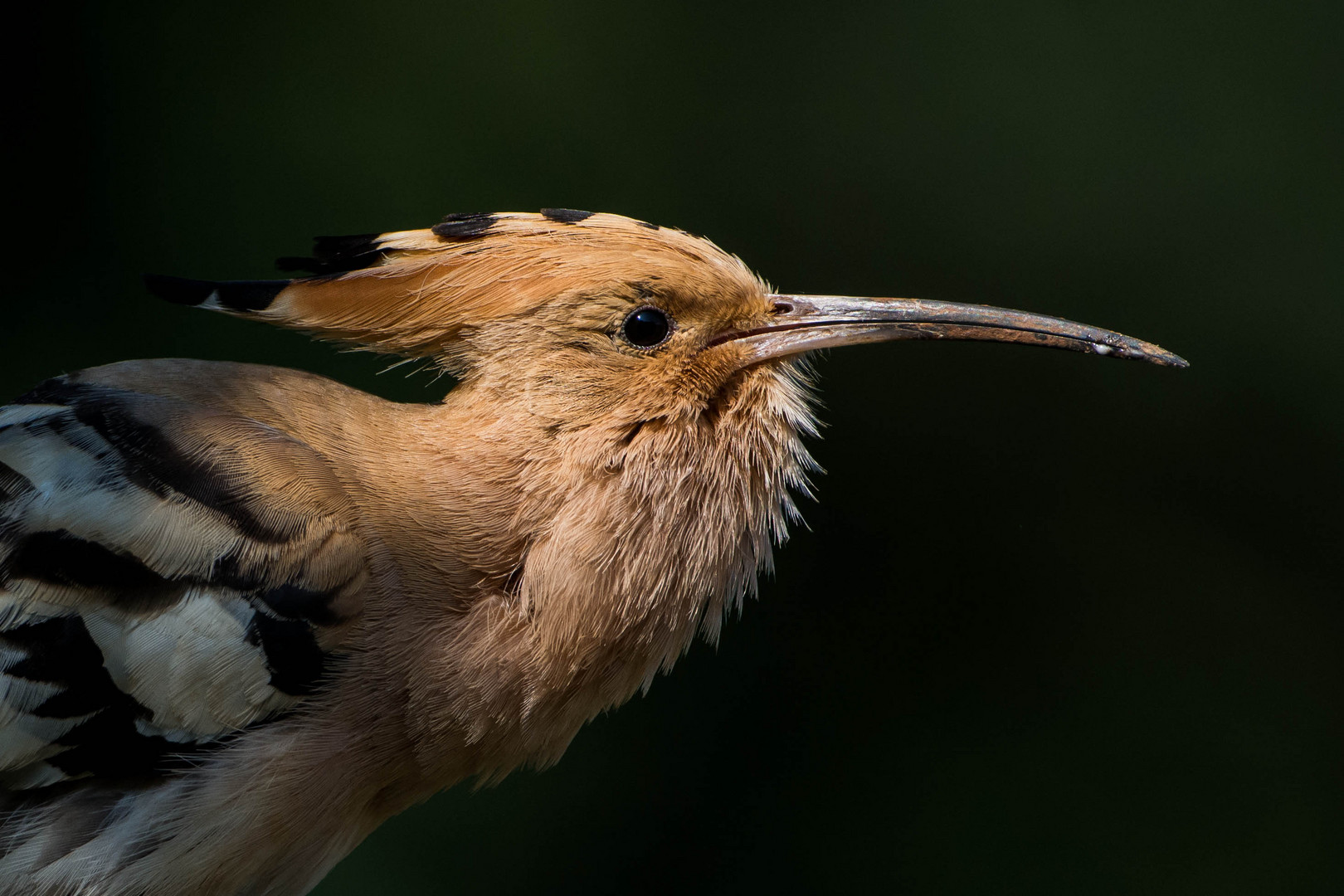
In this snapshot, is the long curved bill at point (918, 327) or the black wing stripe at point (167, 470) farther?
the long curved bill at point (918, 327)

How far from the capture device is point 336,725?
1390 mm

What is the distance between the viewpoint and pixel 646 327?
60.6 inches

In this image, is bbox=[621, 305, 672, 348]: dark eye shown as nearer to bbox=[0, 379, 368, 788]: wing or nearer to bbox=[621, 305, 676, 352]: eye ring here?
bbox=[621, 305, 676, 352]: eye ring

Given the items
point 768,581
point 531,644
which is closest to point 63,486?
point 531,644

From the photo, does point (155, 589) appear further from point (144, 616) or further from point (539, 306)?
point (539, 306)

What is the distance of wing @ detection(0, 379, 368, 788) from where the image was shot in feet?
4.33

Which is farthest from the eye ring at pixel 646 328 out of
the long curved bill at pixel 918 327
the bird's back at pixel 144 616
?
the bird's back at pixel 144 616

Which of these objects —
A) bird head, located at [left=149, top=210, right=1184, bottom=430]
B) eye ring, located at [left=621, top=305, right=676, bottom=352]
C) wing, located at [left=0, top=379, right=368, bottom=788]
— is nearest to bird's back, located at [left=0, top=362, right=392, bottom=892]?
wing, located at [left=0, top=379, right=368, bottom=788]

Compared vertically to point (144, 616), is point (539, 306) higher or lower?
higher

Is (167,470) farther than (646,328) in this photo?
No

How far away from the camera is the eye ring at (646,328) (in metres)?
1.53

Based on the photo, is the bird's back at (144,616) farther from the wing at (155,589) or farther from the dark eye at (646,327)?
the dark eye at (646,327)

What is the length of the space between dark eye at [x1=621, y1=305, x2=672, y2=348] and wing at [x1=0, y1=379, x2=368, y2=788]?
1.37 feet

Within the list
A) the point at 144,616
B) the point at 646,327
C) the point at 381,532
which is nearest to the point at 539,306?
the point at 646,327
